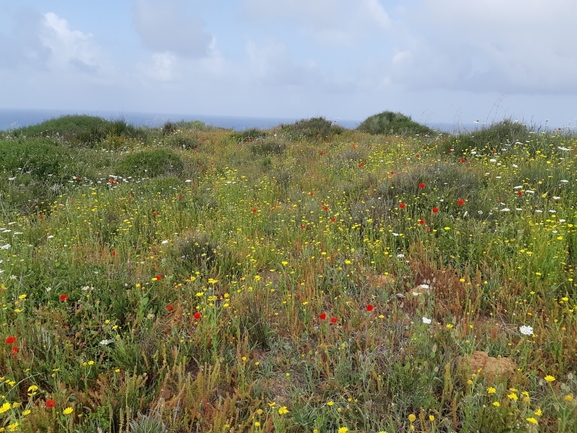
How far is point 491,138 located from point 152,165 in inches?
304

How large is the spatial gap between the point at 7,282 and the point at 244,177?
5146 millimetres

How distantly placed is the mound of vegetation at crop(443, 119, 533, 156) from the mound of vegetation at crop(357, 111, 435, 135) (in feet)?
21.8

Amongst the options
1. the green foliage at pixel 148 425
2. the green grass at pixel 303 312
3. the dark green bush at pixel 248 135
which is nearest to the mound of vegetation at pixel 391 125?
the dark green bush at pixel 248 135

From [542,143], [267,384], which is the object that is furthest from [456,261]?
[542,143]

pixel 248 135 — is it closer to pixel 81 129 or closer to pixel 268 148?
pixel 268 148

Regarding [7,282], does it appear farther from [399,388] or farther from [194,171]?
[194,171]

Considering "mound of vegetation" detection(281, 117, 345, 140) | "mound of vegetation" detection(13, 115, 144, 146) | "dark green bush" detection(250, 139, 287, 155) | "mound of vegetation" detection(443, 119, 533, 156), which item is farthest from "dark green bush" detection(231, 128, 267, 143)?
"mound of vegetation" detection(443, 119, 533, 156)

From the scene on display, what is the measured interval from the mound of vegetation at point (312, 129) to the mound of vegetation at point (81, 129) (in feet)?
19.0

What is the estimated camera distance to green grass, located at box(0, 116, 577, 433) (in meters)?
2.33

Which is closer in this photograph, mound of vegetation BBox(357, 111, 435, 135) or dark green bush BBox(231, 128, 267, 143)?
dark green bush BBox(231, 128, 267, 143)

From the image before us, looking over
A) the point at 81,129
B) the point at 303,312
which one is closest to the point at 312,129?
the point at 81,129

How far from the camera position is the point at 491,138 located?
9.09 metres

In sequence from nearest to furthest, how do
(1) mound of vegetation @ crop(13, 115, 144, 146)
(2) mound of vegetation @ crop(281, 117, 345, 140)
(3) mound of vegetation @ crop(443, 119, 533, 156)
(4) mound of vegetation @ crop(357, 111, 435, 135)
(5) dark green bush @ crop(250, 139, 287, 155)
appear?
(3) mound of vegetation @ crop(443, 119, 533, 156)
(5) dark green bush @ crop(250, 139, 287, 155)
(1) mound of vegetation @ crop(13, 115, 144, 146)
(2) mound of vegetation @ crop(281, 117, 345, 140)
(4) mound of vegetation @ crop(357, 111, 435, 135)

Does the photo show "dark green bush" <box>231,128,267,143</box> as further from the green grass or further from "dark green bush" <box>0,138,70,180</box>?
the green grass
